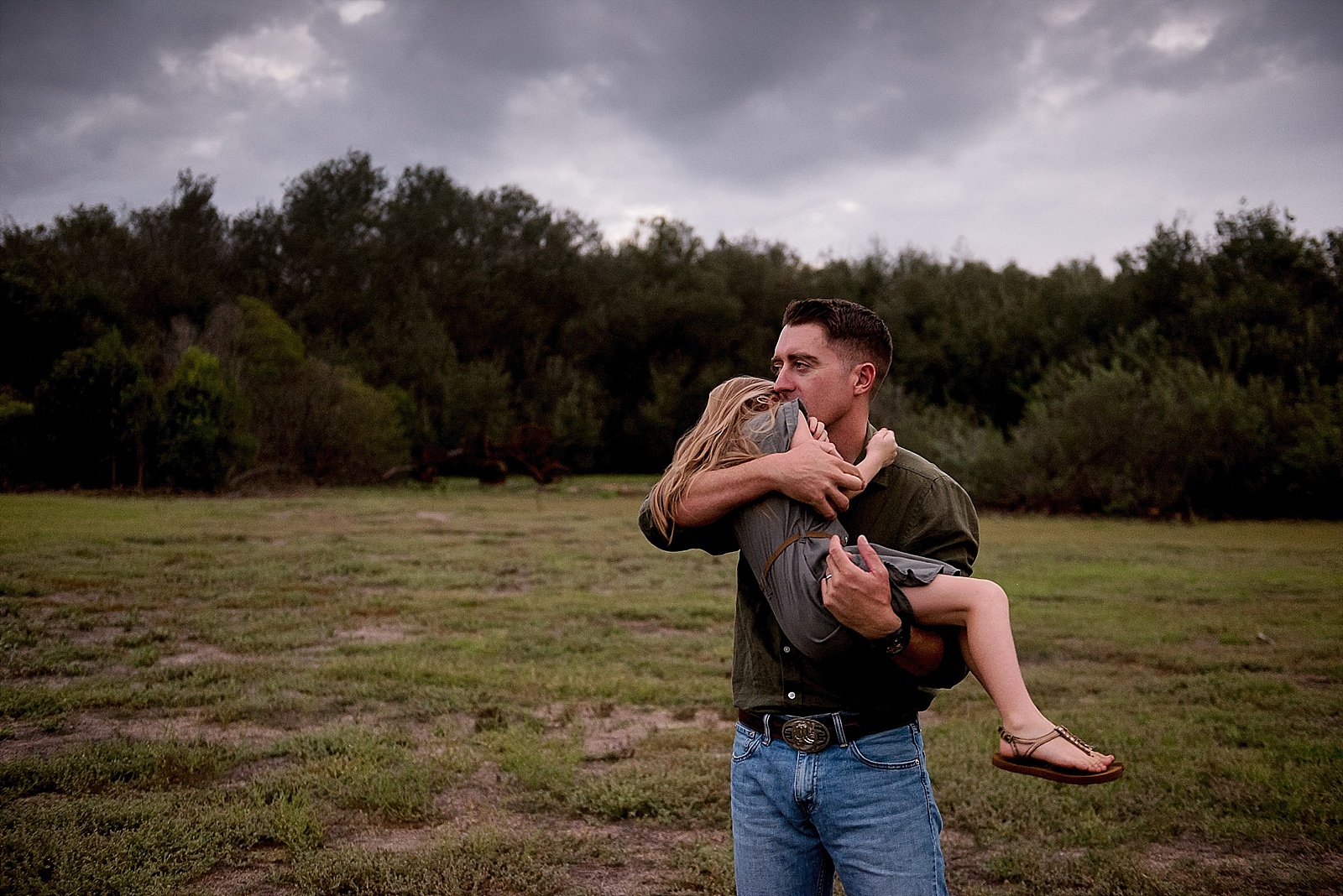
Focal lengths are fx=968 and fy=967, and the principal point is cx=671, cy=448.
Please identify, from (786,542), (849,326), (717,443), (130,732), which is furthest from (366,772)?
(849,326)

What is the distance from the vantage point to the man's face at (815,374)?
7.65ft

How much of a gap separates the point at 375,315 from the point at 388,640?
95.3 ft

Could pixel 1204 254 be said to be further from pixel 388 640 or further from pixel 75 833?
pixel 75 833

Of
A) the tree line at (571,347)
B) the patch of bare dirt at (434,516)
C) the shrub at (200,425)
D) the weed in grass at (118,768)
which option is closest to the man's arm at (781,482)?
the weed in grass at (118,768)

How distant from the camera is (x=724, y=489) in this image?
2119mm

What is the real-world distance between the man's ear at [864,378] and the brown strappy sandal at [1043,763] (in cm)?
85

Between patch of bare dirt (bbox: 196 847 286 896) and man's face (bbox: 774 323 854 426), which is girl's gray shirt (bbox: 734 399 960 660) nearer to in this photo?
man's face (bbox: 774 323 854 426)

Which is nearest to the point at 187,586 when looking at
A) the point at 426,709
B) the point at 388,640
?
the point at 388,640

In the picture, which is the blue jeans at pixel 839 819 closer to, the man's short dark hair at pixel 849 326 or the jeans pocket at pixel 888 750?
the jeans pocket at pixel 888 750

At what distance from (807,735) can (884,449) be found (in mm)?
676

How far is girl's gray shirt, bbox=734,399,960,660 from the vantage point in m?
1.98

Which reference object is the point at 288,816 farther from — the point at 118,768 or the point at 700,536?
the point at 700,536

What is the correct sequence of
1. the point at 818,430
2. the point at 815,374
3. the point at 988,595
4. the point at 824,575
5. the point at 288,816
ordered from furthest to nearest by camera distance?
1. the point at 288,816
2. the point at 815,374
3. the point at 818,430
4. the point at 988,595
5. the point at 824,575

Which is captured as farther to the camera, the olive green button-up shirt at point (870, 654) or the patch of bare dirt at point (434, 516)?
the patch of bare dirt at point (434, 516)
